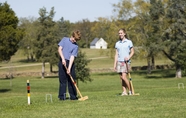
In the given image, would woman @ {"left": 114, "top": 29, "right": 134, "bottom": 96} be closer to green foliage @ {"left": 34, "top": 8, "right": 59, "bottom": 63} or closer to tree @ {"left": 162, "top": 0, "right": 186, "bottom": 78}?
tree @ {"left": 162, "top": 0, "right": 186, "bottom": 78}

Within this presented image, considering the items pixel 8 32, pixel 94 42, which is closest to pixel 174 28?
pixel 8 32

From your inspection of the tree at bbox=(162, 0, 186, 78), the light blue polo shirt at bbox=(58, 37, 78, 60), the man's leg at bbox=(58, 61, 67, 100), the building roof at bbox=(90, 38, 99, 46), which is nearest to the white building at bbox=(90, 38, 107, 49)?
the building roof at bbox=(90, 38, 99, 46)

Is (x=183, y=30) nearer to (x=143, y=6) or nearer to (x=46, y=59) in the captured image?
(x=143, y=6)

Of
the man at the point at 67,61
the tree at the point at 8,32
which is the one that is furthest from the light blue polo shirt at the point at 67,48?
the tree at the point at 8,32

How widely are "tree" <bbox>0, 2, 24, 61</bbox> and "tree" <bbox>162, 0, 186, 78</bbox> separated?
18226 millimetres

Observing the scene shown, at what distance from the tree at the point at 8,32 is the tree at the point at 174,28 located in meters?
18.2

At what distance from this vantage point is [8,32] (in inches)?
1967

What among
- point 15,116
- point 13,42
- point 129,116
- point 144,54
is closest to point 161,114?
point 129,116

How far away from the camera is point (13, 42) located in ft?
168

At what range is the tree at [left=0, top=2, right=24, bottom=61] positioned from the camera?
163 feet

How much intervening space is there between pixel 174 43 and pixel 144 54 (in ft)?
23.0

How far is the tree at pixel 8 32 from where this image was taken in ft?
163

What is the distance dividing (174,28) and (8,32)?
2033 centimetres

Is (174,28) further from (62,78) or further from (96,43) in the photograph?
(96,43)
